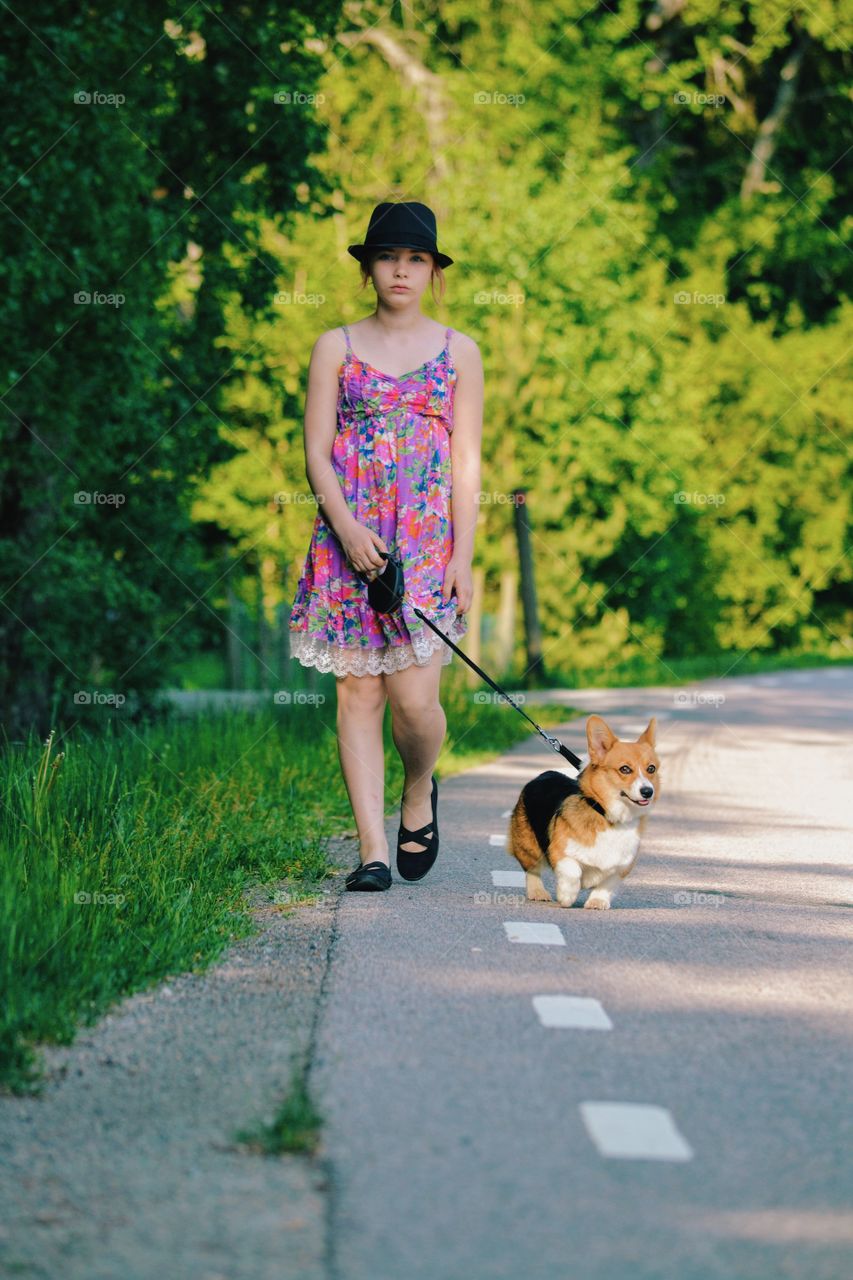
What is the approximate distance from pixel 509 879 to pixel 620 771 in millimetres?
966

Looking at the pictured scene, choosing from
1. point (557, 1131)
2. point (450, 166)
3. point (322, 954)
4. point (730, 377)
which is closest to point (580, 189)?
point (450, 166)

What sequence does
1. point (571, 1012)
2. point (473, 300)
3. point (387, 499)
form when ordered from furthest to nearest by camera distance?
point (473, 300) < point (387, 499) < point (571, 1012)

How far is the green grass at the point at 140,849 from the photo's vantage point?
14.8 feet

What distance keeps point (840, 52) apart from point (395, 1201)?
112 feet

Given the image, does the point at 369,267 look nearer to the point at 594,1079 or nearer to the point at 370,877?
the point at 370,877

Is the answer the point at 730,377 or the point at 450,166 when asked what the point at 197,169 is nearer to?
the point at 450,166

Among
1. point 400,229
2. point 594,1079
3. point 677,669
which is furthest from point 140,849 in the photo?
point 677,669

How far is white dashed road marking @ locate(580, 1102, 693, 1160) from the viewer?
3.42 metres

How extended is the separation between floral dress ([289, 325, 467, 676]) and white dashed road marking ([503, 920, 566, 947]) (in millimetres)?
984

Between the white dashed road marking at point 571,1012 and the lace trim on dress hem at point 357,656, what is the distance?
1.79m

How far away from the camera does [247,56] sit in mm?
12258

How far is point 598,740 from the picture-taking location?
597 cm

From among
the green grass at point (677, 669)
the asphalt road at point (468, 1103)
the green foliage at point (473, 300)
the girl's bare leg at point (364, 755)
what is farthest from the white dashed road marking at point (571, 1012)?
the green grass at point (677, 669)

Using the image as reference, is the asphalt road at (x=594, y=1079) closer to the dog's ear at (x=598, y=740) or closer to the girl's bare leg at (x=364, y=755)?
the girl's bare leg at (x=364, y=755)
